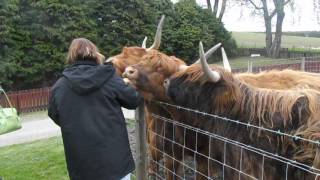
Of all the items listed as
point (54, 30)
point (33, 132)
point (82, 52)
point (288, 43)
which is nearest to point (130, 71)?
point (82, 52)

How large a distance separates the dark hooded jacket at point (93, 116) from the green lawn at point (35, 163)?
2988mm

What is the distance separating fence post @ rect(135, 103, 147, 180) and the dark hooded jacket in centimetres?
71

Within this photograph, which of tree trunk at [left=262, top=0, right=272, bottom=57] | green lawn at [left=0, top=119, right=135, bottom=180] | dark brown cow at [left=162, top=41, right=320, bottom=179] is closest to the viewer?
dark brown cow at [left=162, top=41, right=320, bottom=179]

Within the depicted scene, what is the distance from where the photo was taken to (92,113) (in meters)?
3.97

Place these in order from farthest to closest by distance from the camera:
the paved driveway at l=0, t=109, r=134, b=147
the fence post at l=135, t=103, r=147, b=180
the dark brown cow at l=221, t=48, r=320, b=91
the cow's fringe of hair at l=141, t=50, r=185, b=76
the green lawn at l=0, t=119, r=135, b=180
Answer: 1. the paved driveway at l=0, t=109, r=134, b=147
2. the green lawn at l=0, t=119, r=135, b=180
3. the dark brown cow at l=221, t=48, r=320, b=91
4. the cow's fringe of hair at l=141, t=50, r=185, b=76
5. the fence post at l=135, t=103, r=147, b=180

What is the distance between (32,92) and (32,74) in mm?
2609

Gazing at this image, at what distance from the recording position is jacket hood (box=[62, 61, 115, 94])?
3.91 m

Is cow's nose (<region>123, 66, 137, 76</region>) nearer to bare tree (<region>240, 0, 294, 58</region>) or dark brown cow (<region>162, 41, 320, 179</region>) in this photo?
dark brown cow (<region>162, 41, 320, 179</region>)

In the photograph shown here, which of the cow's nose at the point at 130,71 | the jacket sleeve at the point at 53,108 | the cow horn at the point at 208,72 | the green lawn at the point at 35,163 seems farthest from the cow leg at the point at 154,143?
the green lawn at the point at 35,163

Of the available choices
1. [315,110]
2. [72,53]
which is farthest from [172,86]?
[315,110]

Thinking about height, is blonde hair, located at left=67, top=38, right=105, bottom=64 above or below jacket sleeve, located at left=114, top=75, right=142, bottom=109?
above

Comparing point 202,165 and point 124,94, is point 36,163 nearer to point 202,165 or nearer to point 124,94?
point 202,165

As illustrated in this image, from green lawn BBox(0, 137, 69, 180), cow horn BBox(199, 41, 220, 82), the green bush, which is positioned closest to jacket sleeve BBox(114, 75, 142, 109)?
cow horn BBox(199, 41, 220, 82)

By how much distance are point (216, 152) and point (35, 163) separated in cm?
432
